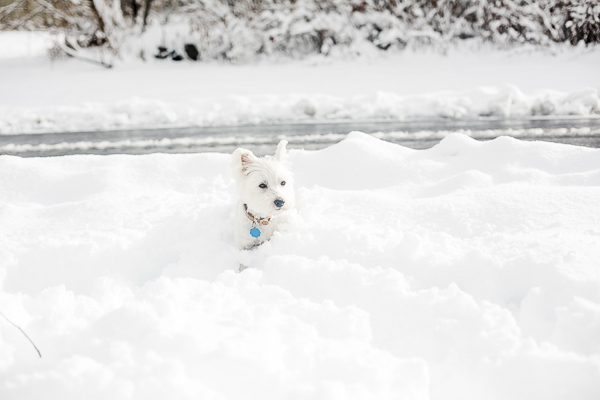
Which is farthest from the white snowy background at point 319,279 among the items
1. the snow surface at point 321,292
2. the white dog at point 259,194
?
the white dog at point 259,194

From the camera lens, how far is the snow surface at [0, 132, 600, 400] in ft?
5.43

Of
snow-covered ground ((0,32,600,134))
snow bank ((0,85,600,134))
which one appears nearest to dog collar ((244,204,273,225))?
snow bank ((0,85,600,134))

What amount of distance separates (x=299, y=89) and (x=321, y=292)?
8.69m

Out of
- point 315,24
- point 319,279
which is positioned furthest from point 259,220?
point 315,24

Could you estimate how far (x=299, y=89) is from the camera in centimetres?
1029

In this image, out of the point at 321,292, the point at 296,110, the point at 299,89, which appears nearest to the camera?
the point at 321,292

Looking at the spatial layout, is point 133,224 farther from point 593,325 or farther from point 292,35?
point 292,35

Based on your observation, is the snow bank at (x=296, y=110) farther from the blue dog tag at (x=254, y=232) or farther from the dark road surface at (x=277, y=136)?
the blue dog tag at (x=254, y=232)

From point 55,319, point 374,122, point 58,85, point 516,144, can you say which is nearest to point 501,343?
point 55,319

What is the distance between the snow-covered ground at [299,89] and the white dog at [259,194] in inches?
202

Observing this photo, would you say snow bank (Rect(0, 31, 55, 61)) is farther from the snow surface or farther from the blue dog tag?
the blue dog tag

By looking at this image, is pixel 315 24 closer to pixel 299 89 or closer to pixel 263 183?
pixel 299 89

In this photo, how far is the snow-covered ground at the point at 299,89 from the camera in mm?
7879

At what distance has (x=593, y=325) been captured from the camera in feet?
6.05
